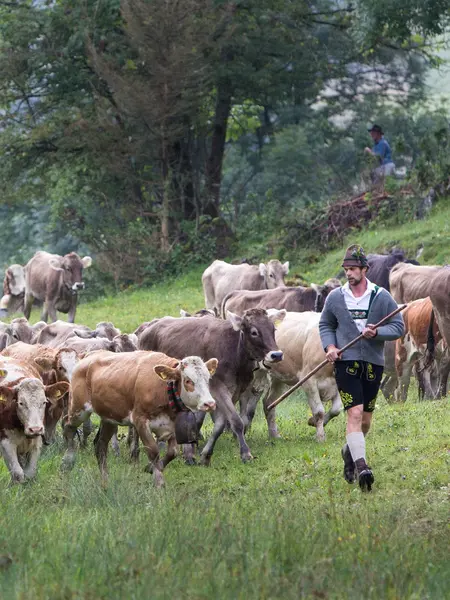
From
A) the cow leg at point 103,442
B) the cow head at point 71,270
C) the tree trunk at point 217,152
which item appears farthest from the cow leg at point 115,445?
the tree trunk at point 217,152

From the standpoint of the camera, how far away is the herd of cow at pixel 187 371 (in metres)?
13.1

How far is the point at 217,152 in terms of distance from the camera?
42156mm

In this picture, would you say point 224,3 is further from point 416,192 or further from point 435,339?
point 435,339

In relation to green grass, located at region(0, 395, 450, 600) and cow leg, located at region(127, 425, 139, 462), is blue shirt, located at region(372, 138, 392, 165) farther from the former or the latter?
green grass, located at region(0, 395, 450, 600)

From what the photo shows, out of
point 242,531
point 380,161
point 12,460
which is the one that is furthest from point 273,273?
point 242,531

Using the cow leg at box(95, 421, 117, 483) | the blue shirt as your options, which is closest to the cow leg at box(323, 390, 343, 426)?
the cow leg at box(95, 421, 117, 483)

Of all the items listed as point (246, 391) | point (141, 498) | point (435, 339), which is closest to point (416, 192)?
point (435, 339)

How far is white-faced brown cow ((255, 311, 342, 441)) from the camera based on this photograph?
15398 mm

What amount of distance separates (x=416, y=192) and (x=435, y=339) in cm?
1426

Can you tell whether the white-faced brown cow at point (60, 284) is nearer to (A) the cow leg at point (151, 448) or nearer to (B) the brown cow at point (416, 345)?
(B) the brown cow at point (416, 345)

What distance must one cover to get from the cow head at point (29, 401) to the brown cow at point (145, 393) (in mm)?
925

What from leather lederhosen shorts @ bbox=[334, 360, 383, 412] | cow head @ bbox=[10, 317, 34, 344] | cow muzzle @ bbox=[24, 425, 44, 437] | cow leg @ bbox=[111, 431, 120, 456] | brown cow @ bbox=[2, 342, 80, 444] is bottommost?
cow leg @ bbox=[111, 431, 120, 456]

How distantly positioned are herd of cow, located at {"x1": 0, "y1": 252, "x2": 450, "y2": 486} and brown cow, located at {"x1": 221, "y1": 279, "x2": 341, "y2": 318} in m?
0.02

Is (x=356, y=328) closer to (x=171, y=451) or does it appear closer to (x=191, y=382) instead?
(x=191, y=382)
